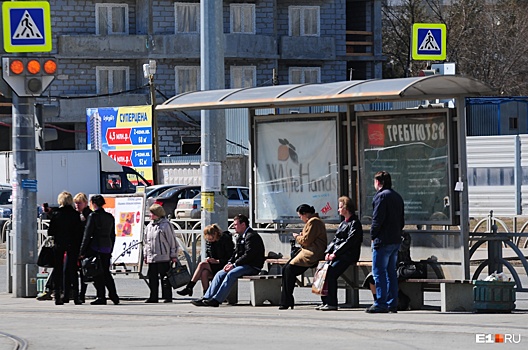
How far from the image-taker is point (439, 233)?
1498cm

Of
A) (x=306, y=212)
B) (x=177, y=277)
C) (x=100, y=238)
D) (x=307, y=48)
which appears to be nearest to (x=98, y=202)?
(x=100, y=238)

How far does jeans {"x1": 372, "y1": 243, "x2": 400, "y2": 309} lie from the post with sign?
605 cm

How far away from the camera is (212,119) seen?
17.2 metres

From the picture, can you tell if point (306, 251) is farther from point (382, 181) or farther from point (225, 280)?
point (382, 181)

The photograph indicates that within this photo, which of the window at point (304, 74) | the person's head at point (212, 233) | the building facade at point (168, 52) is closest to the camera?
the person's head at point (212, 233)

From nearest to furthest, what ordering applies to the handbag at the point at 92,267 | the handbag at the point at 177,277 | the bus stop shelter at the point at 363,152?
the bus stop shelter at the point at 363,152, the handbag at the point at 92,267, the handbag at the point at 177,277

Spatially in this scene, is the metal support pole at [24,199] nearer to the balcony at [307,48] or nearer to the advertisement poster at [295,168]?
the advertisement poster at [295,168]

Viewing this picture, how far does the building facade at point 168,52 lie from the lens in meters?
56.7

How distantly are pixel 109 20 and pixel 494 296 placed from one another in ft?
149

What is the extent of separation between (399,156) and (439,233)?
1.27 metres

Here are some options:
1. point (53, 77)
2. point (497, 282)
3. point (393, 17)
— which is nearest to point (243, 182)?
point (393, 17)

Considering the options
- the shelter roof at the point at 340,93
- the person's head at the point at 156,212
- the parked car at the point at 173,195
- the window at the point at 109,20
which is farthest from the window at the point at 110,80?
the shelter roof at the point at 340,93

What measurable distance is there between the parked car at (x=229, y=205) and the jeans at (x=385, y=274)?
1843 cm

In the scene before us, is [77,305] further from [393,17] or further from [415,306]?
[393,17]
